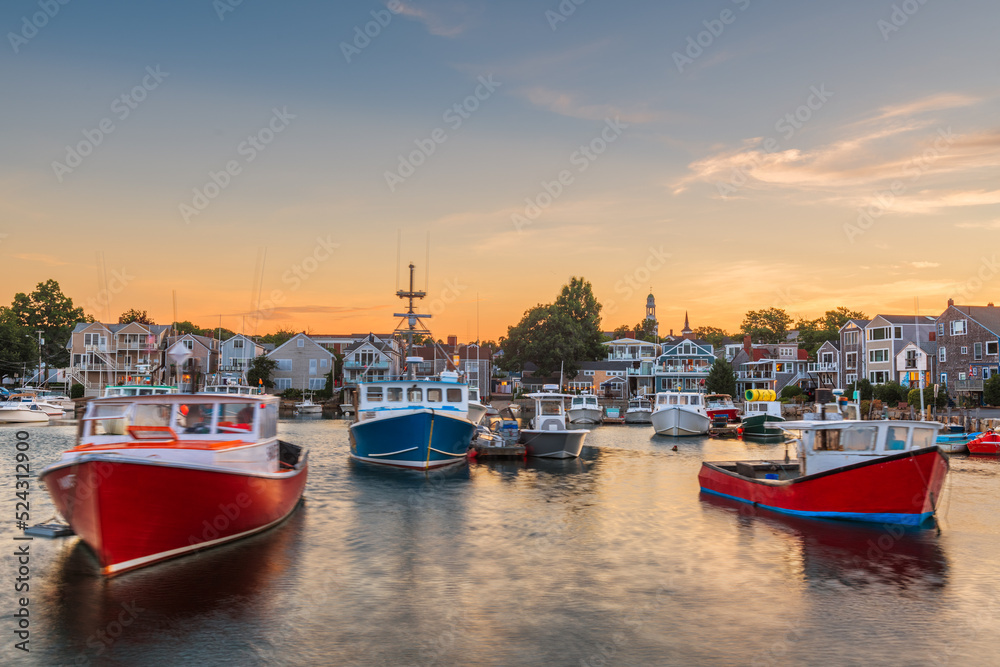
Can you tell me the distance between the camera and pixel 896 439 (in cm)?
1962

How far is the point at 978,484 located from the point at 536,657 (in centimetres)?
2688

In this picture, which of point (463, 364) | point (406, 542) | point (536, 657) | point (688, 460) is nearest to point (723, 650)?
point (536, 657)

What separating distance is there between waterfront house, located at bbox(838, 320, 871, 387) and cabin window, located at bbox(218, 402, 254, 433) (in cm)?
8218

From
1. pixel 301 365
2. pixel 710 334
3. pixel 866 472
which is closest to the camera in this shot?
pixel 866 472

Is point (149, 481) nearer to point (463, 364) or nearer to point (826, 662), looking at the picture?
point (826, 662)

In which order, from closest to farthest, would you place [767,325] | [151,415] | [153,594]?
[153,594], [151,415], [767,325]

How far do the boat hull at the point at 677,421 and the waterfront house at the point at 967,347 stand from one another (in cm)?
2682

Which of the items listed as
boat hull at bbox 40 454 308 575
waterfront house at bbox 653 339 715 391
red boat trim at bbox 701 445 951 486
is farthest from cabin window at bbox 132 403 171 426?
waterfront house at bbox 653 339 715 391

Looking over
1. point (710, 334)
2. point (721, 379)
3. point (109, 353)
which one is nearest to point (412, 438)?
point (721, 379)

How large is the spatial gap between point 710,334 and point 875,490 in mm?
162954

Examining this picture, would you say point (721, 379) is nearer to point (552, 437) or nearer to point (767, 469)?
point (552, 437)

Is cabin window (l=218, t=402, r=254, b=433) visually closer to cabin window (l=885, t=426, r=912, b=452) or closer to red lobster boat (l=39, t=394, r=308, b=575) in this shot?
red lobster boat (l=39, t=394, r=308, b=575)

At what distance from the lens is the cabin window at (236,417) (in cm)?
1669

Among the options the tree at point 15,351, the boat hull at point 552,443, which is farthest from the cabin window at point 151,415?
the tree at point 15,351
